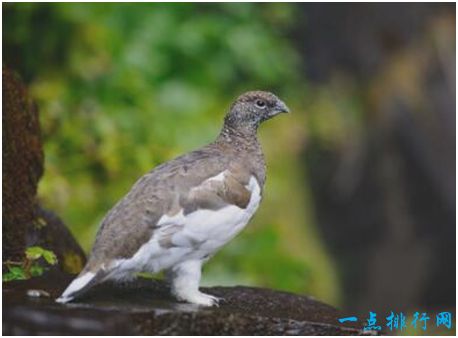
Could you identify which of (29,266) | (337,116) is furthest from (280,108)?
(337,116)

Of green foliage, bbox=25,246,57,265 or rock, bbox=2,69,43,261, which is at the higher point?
rock, bbox=2,69,43,261

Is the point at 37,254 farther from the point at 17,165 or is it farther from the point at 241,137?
the point at 241,137

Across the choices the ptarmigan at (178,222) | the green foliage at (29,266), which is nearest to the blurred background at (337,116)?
the green foliage at (29,266)

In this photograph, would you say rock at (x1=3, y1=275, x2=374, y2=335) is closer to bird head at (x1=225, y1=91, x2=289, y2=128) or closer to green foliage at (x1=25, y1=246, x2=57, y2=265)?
green foliage at (x1=25, y1=246, x2=57, y2=265)

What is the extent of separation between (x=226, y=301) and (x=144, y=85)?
4.47m

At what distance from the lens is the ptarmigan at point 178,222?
162 inches

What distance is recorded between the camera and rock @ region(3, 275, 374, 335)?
3709 millimetres

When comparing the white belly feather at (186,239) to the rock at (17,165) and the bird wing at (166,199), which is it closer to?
the bird wing at (166,199)

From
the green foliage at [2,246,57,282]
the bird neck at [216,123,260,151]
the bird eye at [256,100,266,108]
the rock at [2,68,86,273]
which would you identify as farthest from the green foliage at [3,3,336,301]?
the bird eye at [256,100,266,108]

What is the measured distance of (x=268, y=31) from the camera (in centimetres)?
1062

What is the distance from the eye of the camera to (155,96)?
9078 mm

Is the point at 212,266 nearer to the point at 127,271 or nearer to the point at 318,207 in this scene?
the point at 318,207

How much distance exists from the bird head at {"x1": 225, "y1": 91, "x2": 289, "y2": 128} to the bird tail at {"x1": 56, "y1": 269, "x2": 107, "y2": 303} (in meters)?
1.15

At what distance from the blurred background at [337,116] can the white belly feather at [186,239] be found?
412cm
